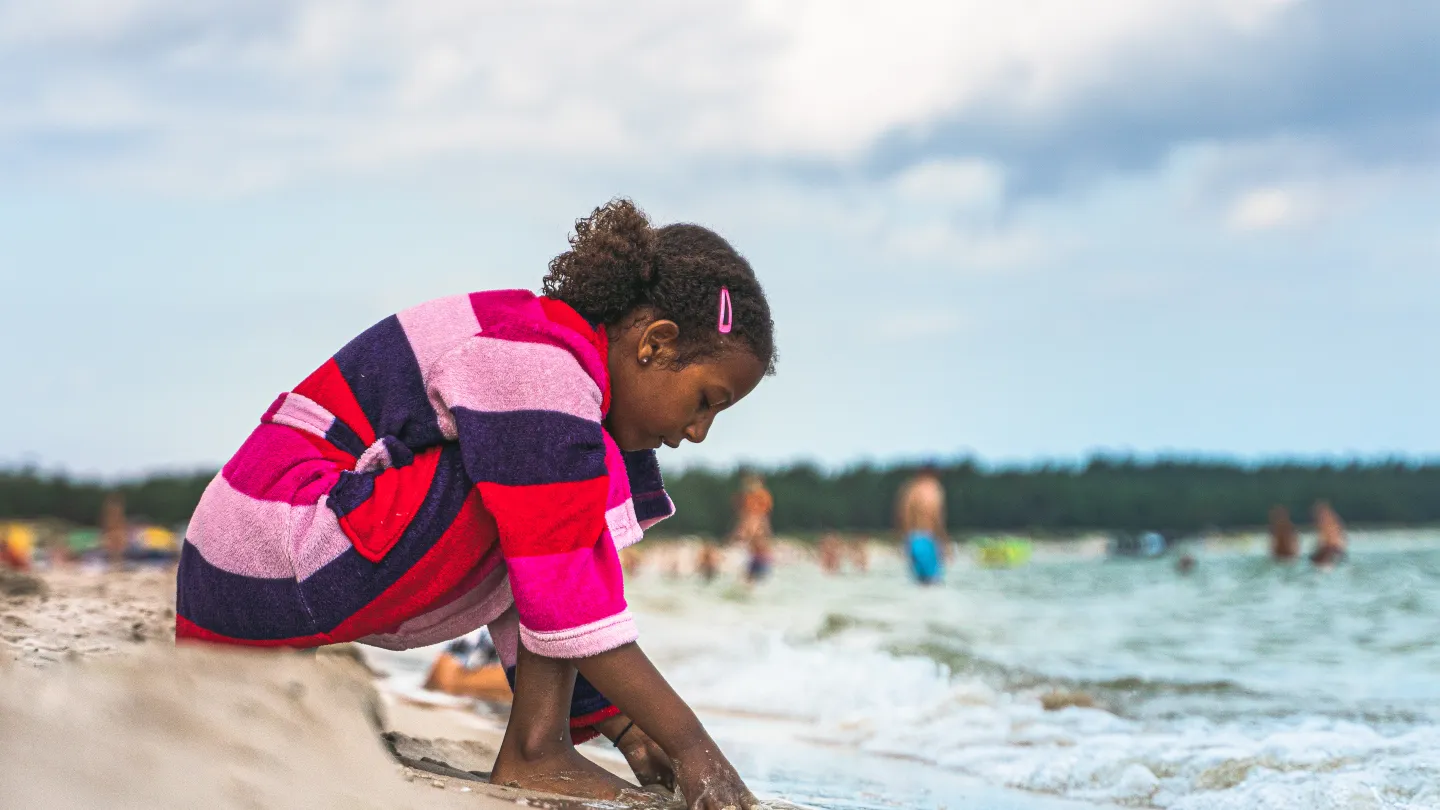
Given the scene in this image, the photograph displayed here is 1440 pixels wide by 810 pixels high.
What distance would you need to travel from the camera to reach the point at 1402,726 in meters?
4.12

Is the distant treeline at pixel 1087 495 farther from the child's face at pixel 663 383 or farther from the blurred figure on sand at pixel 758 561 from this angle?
the child's face at pixel 663 383

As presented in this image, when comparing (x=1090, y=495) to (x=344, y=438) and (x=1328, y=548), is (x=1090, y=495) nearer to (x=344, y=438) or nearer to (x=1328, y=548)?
(x=1328, y=548)

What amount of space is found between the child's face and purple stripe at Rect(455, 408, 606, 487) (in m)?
0.19

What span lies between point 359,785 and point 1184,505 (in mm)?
41188

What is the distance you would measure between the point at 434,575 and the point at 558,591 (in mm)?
228

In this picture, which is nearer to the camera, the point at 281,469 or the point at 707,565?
the point at 281,469

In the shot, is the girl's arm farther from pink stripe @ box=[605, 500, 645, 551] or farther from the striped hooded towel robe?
pink stripe @ box=[605, 500, 645, 551]

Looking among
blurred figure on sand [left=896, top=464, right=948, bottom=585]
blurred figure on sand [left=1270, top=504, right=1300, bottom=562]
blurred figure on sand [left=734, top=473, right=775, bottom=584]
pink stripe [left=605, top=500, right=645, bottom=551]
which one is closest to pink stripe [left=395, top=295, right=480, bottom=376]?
pink stripe [left=605, top=500, right=645, bottom=551]

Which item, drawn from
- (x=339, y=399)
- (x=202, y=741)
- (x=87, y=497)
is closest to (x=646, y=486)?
(x=339, y=399)

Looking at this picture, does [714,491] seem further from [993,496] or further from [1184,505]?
[1184,505]

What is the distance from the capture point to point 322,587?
1938mm

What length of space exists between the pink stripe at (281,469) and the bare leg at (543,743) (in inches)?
16.1

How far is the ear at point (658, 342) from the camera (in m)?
2.03

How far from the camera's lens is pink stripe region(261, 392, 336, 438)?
6.64 ft
